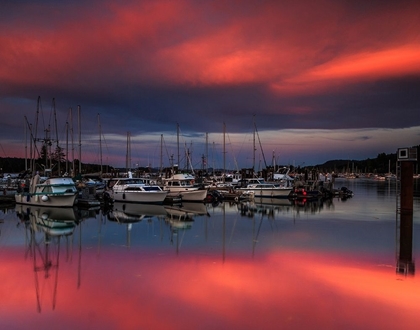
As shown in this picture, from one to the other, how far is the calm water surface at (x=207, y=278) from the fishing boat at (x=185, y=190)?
19.8 metres

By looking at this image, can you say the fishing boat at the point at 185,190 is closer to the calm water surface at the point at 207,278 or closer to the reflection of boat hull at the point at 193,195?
the reflection of boat hull at the point at 193,195

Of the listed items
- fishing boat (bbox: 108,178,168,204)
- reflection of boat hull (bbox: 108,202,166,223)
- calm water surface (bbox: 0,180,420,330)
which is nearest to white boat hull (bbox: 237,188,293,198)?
fishing boat (bbox: 108,178,168,204)

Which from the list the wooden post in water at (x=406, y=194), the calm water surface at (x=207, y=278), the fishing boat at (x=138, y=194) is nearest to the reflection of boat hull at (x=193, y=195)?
the fishing boat at (x=138, y=194)

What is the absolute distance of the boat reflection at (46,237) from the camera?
14.0 meters

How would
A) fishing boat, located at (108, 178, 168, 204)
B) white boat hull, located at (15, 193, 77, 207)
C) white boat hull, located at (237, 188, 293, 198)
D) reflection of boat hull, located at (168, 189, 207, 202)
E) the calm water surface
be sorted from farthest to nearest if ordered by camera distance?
1. white boat hull, located at (237, 188, 293, 198)
2. reflection of boat hull, located at (168, 189, 207, 202)
3. fishing boat, located at (108, 178, 168, 204)
4. white boat hull, located at (15, 193, 77, 207)
5. the calm water surface

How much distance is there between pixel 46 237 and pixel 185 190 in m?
26.3

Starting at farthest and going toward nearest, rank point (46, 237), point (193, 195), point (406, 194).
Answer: point (193, 195), point (406, 194), point (46, 237)

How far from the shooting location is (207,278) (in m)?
14.0

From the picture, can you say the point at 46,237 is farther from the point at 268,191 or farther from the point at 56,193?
the point at 268,191

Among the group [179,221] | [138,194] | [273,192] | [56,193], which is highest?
[56,193]

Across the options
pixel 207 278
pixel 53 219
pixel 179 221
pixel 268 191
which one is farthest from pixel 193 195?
pixel 207 278

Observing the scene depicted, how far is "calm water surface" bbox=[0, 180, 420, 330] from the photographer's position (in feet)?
34.1

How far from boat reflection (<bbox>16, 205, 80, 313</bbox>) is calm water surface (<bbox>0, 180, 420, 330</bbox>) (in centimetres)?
7

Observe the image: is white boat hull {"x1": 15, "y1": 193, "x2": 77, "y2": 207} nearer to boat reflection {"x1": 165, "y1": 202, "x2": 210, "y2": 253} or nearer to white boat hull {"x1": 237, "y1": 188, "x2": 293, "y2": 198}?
boat reflection {"x1": 165, "y1": 202, "x2": 210, "y2": 253}
